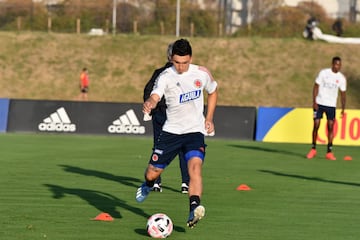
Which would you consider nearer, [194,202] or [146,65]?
[194,202]

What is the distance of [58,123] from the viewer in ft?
103

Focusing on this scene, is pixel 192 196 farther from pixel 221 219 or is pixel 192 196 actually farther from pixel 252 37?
pixel 252 37

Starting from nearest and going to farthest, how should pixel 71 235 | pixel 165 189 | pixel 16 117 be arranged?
pixel 71 235 → pixel 165 189 → pixel 16 117

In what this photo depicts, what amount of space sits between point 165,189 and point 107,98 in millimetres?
34953

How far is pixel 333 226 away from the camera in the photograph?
1156cm

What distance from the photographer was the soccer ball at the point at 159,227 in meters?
10.3

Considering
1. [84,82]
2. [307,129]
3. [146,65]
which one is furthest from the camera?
[146,65]

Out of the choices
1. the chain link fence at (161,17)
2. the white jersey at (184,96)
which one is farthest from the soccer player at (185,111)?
the chain link fence at (161,17)

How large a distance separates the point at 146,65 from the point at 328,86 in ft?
99.6

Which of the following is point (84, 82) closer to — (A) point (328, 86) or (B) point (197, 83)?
(A) point (328, 86)

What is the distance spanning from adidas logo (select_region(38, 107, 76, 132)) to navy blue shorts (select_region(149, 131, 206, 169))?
20314 millimetres

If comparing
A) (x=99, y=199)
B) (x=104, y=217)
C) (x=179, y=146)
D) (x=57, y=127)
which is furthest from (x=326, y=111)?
(x=179, y=146)

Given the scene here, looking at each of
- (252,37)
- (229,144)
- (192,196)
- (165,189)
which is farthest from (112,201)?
(252,37)

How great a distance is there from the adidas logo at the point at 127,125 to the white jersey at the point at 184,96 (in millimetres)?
19889
